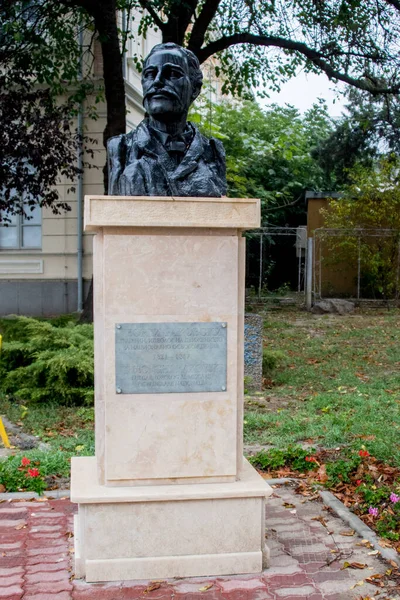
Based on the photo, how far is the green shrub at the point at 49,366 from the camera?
26.4 feet

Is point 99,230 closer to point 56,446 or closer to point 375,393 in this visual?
point 56,446

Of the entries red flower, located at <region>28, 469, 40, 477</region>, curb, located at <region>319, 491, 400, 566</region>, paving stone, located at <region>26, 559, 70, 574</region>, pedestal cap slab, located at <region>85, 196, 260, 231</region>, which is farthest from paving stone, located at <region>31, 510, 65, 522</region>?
pedestal cap slab, located at <region>85, 196, 260, 231</region>

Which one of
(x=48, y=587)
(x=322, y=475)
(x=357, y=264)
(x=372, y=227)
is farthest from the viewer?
(x=357, y=264)

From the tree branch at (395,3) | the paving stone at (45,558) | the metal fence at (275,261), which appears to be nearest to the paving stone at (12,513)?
the paving stone at (45,558)

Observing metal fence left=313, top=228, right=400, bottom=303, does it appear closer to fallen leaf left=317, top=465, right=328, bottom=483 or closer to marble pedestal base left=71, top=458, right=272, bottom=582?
fallen leaf left=317, top=465, right=328, bottom=483

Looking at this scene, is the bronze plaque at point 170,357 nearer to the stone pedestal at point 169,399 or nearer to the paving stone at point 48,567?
the stone pedestal at point 169,399

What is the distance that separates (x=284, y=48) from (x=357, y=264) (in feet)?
25.4

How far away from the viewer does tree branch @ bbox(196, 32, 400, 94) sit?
13.4 metres

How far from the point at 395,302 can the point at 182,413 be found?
16.2m

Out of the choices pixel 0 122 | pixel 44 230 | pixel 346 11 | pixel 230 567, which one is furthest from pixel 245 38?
pixel 230 567

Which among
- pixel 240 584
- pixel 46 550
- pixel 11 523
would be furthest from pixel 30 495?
pixel 240 584

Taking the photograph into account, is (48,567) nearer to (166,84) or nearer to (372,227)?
(166,84)

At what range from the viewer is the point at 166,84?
4.39m

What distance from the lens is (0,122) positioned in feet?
44.2
